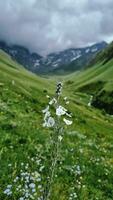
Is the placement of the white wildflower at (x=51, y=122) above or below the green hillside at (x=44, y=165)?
above

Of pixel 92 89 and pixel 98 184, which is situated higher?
pixel 98 184

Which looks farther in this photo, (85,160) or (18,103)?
(18,103)

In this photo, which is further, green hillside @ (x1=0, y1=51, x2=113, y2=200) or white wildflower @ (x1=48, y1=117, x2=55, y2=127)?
green hillside @ (x1=0, y1=51, x2=113, y2=200)

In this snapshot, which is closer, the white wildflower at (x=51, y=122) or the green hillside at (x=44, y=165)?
the white wildflower at (x=51, y=122)

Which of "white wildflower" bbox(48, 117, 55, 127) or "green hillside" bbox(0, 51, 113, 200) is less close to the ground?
"white wildflower" bbox(48, 117, 55, 127)

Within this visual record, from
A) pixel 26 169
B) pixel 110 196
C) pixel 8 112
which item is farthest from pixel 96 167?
pixel 8 112

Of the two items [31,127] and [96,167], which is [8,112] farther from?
[96,167]

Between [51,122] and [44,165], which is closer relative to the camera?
[51,122]

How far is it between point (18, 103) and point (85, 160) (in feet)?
44.6

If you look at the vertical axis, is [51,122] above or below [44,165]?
above

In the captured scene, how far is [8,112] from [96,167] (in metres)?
9.21

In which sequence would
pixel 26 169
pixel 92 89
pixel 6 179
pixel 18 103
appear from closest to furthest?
pixel 6 179 < pixel 26 169 < pixel 18 103 < pixel 92 89

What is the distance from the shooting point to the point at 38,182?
16.8m

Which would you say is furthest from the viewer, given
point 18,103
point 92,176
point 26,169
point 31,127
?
point 18,103
